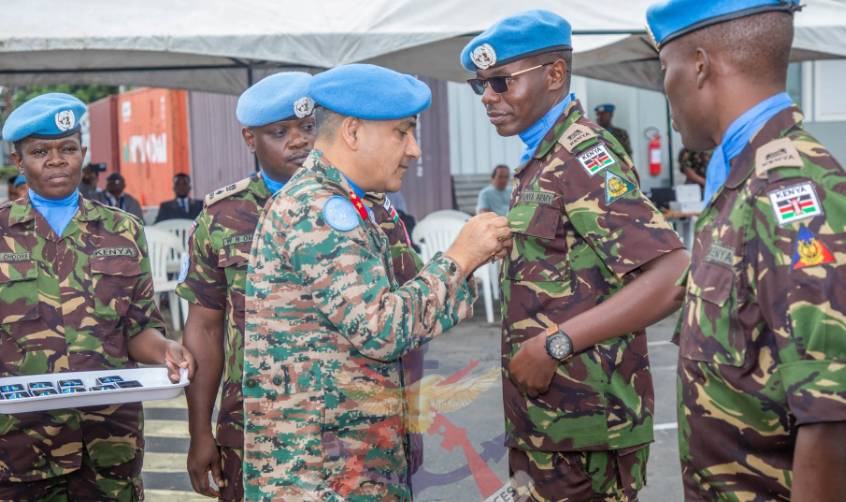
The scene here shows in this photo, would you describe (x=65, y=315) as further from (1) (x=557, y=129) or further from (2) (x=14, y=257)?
(1) (x=557, y=129)

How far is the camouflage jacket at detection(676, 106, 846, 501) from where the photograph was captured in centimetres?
132

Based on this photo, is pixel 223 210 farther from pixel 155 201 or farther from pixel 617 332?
pixel 155 201

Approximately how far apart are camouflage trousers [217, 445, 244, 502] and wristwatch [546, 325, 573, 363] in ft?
3.55

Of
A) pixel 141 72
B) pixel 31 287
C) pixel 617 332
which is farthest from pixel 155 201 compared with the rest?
pixel 617 332

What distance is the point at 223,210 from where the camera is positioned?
2652 mm

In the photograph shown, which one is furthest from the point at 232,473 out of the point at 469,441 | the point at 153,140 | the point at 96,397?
the point at 153,140

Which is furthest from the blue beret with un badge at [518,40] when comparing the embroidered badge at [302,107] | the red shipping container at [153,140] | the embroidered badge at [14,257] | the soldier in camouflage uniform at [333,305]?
the red shipping container at [153,140]

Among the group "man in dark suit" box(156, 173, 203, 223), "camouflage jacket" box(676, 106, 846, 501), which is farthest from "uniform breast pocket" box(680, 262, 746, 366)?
"man in dark suit" box(156, 173, 203, 223)

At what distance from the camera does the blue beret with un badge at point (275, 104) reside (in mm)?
2584

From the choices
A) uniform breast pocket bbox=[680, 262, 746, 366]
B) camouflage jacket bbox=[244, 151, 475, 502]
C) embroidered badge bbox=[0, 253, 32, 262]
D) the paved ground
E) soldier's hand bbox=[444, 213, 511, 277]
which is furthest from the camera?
embroidered badge bbox=[0, 253, 32, 262]

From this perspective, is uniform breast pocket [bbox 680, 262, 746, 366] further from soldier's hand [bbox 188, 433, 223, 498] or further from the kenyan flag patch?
soldier's hand [bbox 188, 433, 223, 498]

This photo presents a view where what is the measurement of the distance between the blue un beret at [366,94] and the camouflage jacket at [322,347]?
5.5 inches

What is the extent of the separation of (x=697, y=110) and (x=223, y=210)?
5.31 ft

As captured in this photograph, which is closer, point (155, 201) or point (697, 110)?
point (697, 110)
